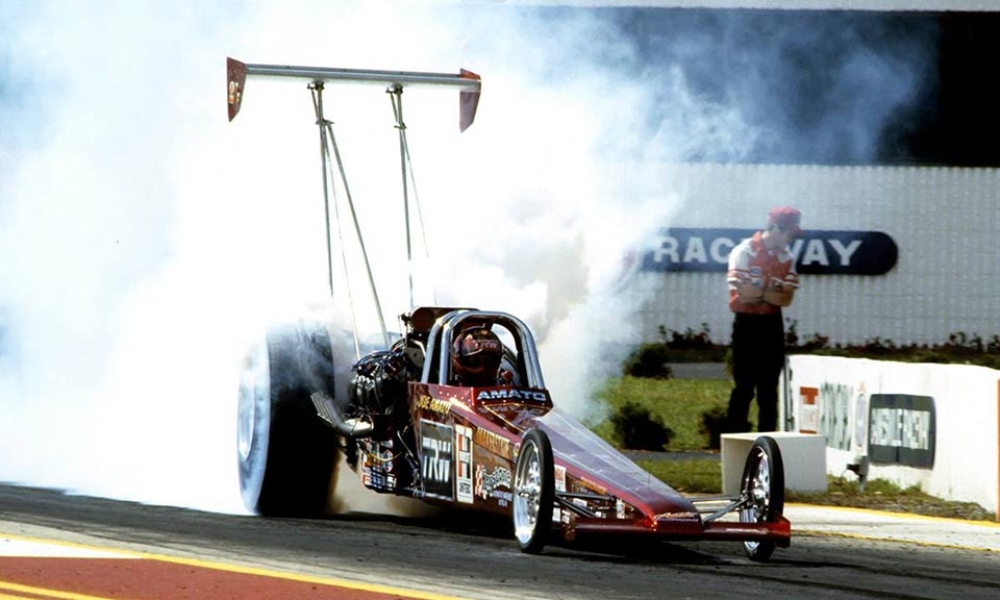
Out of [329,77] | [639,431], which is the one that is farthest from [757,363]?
[329,77]

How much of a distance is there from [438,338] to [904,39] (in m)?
21.1

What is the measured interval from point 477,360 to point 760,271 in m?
4.85

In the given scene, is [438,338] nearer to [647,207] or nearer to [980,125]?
[647,207]

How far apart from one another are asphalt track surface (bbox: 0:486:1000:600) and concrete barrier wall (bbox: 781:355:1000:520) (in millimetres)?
865

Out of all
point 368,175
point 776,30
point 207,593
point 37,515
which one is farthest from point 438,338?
point 776,30

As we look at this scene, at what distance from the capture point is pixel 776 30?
100 ft

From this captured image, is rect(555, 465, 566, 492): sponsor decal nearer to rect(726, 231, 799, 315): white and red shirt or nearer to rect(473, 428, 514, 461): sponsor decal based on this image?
rect(473, 428, 514, 461): sponsor decal

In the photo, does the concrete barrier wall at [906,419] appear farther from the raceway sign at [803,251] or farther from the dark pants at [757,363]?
the raceway sign at [803,251]

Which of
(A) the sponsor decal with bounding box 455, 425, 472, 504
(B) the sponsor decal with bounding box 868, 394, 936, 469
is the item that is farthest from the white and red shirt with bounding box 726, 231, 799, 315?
(A) the sponsor decal with bounding box 455, 425, 472, 504

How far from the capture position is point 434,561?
32.3 ft

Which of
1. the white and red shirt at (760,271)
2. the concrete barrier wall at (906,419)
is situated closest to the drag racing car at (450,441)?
the concrete barrier wall at (906,419)

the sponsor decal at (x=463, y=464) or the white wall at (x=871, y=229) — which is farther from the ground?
the white wall at (x=871, y=229)

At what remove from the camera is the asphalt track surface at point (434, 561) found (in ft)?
28.9

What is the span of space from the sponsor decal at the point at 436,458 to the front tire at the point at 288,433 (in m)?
1.11
